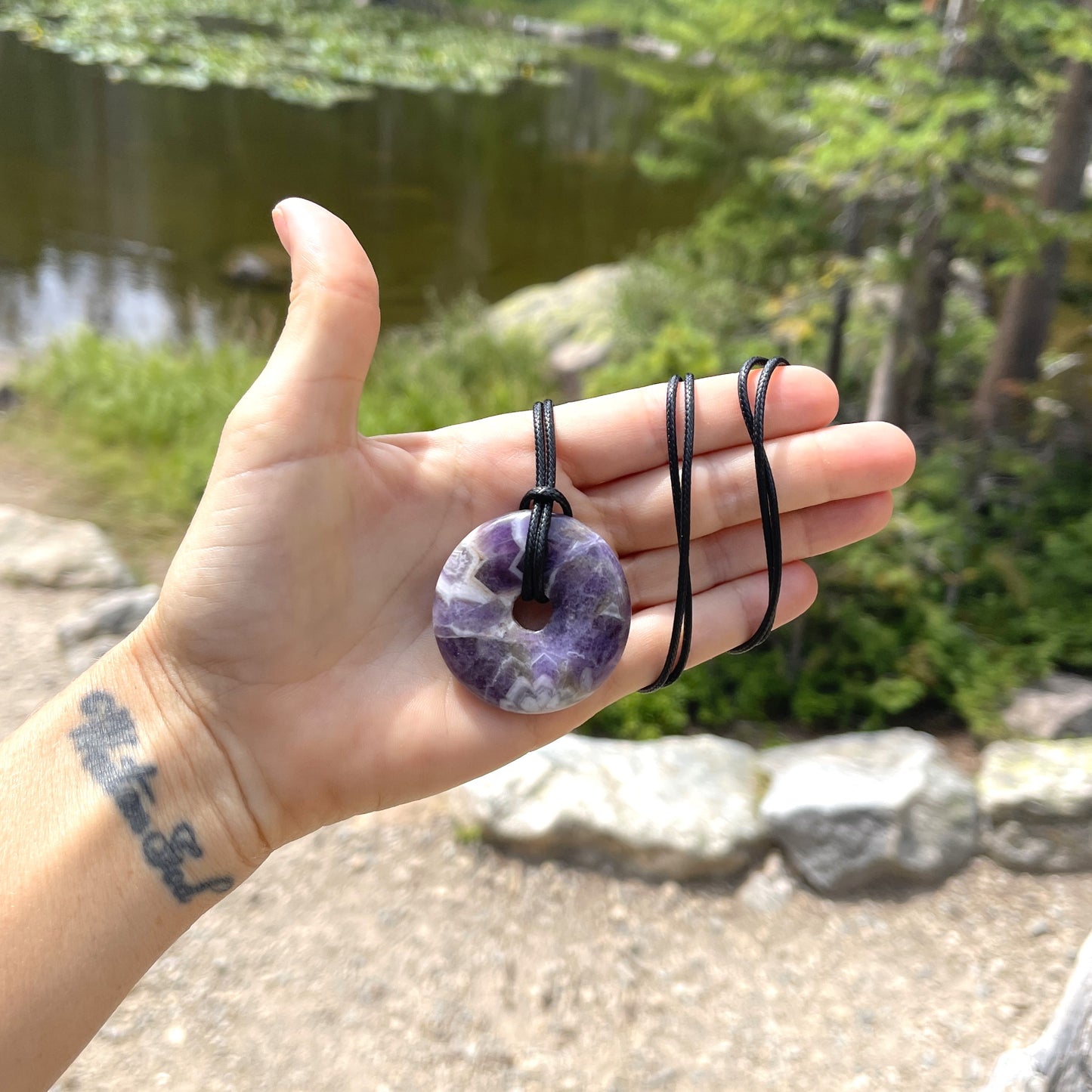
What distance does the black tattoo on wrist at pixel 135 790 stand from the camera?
1911 millimetres

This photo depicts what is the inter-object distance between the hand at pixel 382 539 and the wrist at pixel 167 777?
1.3 inches

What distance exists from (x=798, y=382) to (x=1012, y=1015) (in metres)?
2.34

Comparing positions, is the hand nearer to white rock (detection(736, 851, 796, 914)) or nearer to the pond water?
white rock (detection(736, 851, 796, 914))

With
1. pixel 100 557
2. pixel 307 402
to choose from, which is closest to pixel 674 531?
pixel 307 402

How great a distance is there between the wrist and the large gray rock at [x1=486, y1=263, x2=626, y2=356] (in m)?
6.87

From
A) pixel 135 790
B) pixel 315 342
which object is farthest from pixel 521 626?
pixel 135 790

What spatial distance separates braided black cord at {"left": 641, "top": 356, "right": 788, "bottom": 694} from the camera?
2201 mm

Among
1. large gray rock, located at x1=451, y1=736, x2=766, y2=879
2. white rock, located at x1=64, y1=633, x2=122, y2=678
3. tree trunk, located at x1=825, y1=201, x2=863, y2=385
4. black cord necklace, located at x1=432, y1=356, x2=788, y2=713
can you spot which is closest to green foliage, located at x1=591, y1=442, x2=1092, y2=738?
large gray rock, located at x1=451, y1=736, x2=766, y2=879

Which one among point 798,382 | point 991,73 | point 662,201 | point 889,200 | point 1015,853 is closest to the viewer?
point 798,382

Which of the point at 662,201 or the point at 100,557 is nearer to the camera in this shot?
the point at 100,557

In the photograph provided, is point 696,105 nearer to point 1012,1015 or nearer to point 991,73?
point 991,73

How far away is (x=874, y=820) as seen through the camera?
3477 mm

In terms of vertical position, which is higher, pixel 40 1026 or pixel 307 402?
pixel 307 402

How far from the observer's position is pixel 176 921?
194 centimetres
